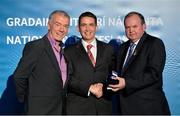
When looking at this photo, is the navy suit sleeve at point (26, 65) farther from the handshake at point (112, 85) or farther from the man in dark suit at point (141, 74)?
the man in dark suit at point (141, 74)

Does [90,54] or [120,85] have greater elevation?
[90,54]

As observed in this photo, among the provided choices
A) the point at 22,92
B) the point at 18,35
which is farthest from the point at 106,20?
the point at 22,92

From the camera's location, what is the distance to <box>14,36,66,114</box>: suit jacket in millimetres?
3328

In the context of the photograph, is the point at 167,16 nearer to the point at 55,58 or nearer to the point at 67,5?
the point at 67,5

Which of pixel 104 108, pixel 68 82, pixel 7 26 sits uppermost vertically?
pixel 7 26

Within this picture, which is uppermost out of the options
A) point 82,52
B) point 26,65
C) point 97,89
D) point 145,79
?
point 82,52

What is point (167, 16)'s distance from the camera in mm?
4473

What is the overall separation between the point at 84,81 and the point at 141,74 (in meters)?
0.54

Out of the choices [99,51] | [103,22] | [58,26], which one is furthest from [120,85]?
[103,22]

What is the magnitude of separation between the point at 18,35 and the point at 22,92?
121cm

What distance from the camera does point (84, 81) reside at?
141 inches

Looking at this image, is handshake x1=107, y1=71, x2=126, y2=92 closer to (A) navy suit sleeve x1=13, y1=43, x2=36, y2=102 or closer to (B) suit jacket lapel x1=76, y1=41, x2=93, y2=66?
(B) suit jacket lapel x1=76, y1=41, x2=93, y2=66

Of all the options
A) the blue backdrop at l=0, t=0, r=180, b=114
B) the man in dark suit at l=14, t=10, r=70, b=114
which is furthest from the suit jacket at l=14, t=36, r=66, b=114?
the blue backdrop at l=0, t=0, r=180, b=114

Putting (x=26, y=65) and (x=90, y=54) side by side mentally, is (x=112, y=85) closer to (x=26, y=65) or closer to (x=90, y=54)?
(x=90, y=54)
